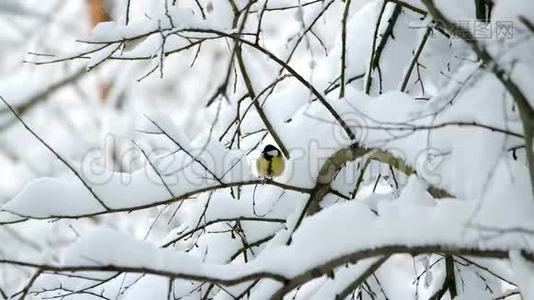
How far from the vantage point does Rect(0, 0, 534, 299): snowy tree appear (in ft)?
4.09

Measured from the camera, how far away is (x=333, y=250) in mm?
1253

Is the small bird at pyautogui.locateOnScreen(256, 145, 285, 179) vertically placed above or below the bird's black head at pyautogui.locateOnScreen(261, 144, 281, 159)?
below

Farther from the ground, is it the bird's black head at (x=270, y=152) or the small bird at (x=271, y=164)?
the bird's black head at (x=270, y=152)

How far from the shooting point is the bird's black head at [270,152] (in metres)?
2.23

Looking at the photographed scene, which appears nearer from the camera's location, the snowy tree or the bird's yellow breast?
the snowy tree

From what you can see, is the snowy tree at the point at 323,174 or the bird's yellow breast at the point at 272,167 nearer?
the snowy tree at the point at 323,174

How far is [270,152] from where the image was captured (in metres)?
2.25

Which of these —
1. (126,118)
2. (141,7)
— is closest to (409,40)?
(141,7)

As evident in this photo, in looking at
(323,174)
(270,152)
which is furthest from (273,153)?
(323,174)

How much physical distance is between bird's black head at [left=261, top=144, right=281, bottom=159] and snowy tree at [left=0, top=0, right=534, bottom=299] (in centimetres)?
9

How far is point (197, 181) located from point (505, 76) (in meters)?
0.95

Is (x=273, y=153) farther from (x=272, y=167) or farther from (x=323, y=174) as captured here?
(x=323, y=174)

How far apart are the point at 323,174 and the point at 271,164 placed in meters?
0.28

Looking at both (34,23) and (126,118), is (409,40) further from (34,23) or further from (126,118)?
(34,23)
